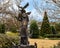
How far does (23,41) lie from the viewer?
13.5 m

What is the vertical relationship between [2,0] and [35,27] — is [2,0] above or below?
above

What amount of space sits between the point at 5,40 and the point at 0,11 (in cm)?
427

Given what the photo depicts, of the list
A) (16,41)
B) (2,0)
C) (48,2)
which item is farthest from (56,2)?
(2,0)

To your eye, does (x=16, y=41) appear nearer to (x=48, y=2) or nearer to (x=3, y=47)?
(x=3, y=47)

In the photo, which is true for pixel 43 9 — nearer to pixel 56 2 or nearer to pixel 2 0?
pixel 56 2

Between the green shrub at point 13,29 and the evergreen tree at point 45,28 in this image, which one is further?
the evergreen tree at point 45,28

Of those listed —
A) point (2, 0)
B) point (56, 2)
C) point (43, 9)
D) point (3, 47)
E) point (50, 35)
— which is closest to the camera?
point (3, 47)

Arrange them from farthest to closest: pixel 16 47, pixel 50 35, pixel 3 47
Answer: pixel 50 35, pixel 3 47, pixel 16 47

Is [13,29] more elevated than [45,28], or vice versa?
[13,29]

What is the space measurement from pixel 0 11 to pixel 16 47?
9807 mm

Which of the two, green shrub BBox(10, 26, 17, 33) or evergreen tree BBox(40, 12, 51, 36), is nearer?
green shrub BBox(10, 26, 17, 33)

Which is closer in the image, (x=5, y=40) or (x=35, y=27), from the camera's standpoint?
(x=5, y=40)

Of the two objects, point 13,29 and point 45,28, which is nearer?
point 13,29

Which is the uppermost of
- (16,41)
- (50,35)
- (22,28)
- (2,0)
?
(2,0)
